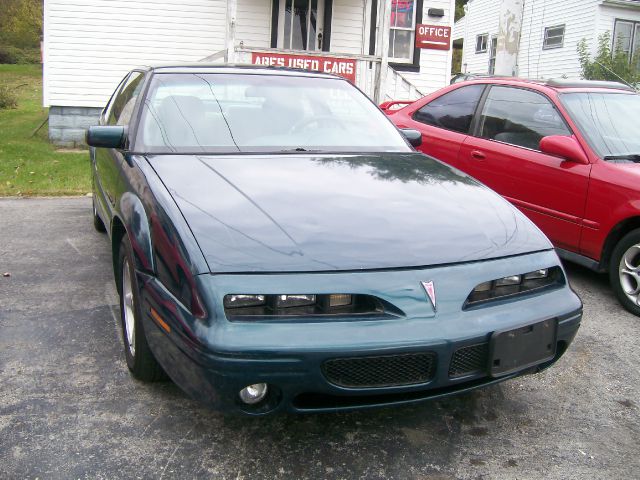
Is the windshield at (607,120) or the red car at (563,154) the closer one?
the red car at (563,154)

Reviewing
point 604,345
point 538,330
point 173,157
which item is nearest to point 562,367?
point 604,345

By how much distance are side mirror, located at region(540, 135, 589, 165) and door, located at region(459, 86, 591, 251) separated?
0.05 meters

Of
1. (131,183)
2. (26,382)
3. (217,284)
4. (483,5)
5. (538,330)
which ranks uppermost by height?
(483,5)

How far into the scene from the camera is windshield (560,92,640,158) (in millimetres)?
4676

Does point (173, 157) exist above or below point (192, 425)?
above

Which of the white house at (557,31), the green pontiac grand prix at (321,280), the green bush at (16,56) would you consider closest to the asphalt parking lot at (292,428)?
the green pontiac grand prix at (321,280)

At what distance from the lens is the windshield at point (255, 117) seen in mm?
3500

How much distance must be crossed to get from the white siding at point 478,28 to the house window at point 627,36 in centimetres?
539

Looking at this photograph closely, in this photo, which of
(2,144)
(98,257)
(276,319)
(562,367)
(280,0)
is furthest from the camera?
(280,0)

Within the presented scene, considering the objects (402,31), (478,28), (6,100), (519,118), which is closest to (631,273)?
(519,118)

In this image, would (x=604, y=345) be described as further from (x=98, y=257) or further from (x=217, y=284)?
(x=98, y=257)

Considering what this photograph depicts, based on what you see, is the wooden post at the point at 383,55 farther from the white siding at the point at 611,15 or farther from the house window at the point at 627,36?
the house window at the point at 627,36

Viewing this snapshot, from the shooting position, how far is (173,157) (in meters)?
3.24

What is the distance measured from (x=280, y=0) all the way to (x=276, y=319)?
12.4m
